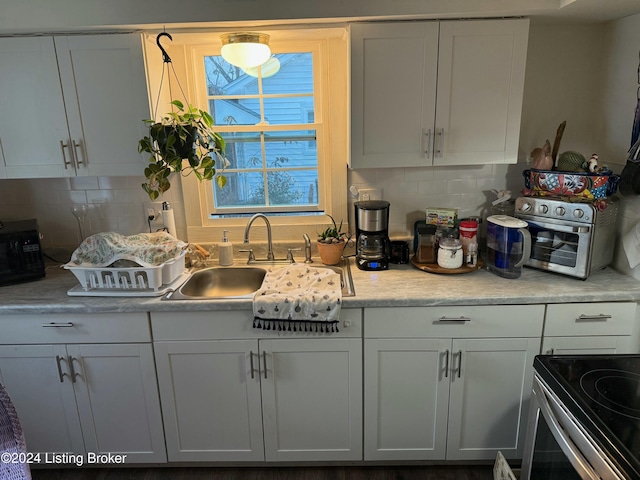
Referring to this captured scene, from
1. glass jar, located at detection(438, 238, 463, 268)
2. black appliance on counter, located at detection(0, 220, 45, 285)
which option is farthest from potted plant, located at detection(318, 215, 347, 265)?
black appliance on counter, located at detection(0, 220, 45, 285)

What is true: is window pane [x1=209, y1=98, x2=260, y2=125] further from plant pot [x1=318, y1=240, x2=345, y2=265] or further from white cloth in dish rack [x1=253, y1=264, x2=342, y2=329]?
white cloth in dish rack [x1=253, y1=264, x2=342, y2=329]

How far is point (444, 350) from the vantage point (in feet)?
6.35

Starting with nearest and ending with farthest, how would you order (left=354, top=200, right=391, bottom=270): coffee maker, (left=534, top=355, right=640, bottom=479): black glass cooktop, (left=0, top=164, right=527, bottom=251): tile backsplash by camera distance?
(left=534, top=355, right=640, bottom=479): black glass cooktop
(left=354, top=200, right=391, bottom=270): coffee maker
(left=0, top=164, right=527, bottom=251): tile backsplash

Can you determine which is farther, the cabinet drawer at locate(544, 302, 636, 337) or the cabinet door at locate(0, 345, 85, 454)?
the cabinet door at locate(0, 345, 85, 454)

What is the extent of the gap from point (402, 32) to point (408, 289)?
1.14m

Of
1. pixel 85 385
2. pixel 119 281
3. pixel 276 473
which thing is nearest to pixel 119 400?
pixel 85 385

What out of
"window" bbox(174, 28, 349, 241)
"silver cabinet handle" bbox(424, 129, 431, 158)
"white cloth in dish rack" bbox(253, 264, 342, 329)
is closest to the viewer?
"white cloth in dish rack" bbox(253, 264, 342, 329)

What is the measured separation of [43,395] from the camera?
6.65 ft

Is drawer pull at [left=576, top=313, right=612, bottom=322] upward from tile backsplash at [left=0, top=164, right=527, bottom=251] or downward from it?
downward

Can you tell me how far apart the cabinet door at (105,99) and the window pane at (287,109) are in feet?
2.08

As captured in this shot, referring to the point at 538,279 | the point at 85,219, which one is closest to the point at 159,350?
the point at 85,219

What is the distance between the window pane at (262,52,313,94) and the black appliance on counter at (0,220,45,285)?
139 centimetres

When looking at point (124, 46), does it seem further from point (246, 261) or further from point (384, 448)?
point (384, 448)

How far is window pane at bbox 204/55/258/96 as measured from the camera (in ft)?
7.56
